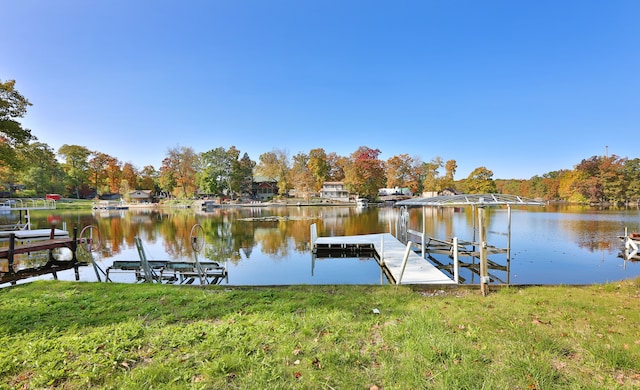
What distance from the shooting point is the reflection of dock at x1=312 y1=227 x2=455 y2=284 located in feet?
27.7

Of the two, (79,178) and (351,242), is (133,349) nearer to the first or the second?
(351,242)

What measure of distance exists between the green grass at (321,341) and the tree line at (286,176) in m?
64.4

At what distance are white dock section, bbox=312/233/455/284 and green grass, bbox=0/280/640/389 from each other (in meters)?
2.30

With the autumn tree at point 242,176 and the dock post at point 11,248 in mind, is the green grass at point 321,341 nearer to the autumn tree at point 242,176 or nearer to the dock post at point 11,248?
the dock post at point 11,248

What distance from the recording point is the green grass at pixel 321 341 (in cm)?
309

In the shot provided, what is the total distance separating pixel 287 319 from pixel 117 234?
82.3 ft

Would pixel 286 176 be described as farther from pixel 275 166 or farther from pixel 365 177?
pixel 365 177

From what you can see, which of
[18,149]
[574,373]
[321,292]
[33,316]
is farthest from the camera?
[18,149]

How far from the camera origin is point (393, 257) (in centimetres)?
1202

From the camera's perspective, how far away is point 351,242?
15836 mm

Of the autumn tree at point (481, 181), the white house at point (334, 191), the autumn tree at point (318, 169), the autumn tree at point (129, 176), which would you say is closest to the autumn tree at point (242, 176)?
the autumn tree at point (318, 169)

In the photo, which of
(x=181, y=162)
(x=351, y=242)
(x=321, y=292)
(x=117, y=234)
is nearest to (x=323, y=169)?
(x=181, y=162)

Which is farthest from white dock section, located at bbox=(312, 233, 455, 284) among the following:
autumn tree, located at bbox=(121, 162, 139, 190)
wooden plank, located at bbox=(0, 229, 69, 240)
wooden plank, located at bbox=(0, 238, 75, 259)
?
autumn tree, located at bbox=(121, 162, 139, 190)

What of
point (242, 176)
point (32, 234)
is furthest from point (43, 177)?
point (32, 234)
